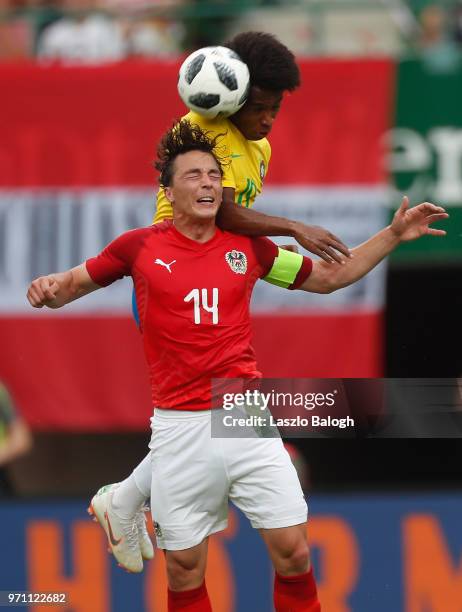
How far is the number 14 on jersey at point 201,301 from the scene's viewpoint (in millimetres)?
5742

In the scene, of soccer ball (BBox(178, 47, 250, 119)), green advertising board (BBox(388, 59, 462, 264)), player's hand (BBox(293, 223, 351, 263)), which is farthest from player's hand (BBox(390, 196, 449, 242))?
green advertising board (BBox(388, 59, 462, 264))

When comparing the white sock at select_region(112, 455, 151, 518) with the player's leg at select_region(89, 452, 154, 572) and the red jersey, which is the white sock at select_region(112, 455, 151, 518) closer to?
the player's leg at select_region(89, 452, 154, 572)

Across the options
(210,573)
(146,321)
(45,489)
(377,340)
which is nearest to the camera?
(146,321)

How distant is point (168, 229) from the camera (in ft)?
19.2

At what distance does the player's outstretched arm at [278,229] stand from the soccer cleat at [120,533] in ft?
4.47

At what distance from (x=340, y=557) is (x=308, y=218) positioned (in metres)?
2.13

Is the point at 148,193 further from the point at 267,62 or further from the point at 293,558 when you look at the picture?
the point at 293,558

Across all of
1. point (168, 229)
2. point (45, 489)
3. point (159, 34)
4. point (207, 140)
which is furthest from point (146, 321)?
point (45, 489)

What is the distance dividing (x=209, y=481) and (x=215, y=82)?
1.65 m

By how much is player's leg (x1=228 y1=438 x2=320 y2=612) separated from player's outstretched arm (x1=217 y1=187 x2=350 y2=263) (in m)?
0.82

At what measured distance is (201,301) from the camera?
18.9 ft

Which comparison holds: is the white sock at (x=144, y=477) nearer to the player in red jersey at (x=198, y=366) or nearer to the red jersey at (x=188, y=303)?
the player in red jersey at (x=198, y=366)

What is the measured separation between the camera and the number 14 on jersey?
5742 millimetres

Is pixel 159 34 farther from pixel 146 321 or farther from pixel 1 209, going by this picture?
pixel 146 321
